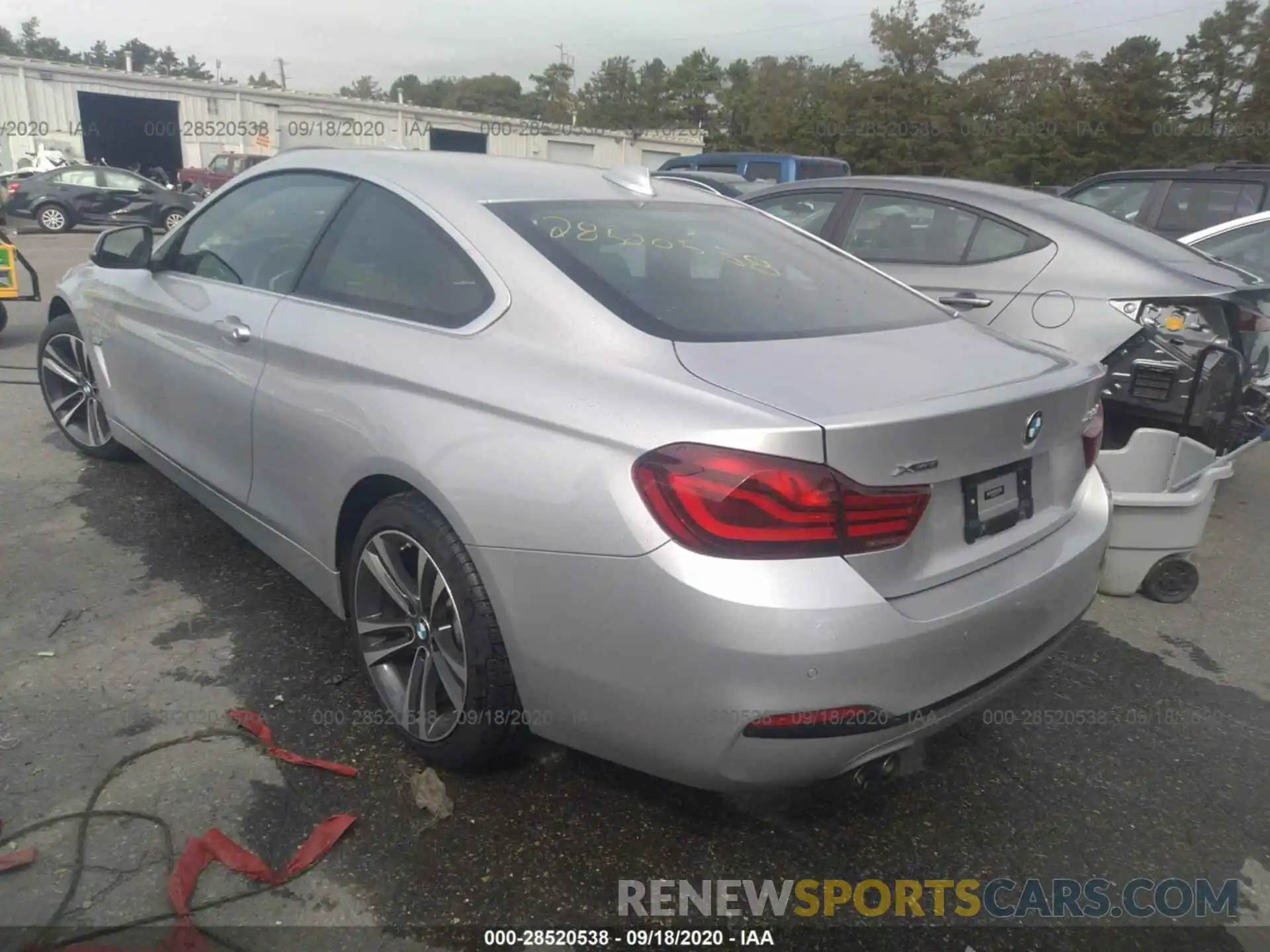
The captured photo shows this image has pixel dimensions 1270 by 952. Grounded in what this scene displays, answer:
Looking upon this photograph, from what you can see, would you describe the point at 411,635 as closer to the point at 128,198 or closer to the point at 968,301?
the point at 968,301

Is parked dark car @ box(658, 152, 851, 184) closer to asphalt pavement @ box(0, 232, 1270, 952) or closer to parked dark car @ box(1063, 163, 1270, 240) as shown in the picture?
parked dark car @ box(1063, 163, 1270, 240)

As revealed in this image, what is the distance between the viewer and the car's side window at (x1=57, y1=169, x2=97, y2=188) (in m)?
19.4

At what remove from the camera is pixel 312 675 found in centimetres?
293

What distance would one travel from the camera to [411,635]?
251 centimetres

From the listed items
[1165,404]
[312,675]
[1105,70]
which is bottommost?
[312,675]

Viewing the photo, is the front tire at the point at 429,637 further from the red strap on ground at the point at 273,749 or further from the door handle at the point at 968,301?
the door handle at the point at 968,301

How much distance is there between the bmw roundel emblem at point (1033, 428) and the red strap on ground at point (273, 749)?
6.13ft

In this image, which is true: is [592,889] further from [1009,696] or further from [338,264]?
[338,264]

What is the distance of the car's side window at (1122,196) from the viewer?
8281 millimetres

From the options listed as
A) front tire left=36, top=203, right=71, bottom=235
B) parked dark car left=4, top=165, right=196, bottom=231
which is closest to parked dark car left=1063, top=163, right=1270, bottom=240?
parked dark car left=4, top=165, right=196, bottom=231

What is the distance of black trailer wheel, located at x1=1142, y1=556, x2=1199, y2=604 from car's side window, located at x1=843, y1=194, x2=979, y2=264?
6.92 feet

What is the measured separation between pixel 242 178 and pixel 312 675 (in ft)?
6.28

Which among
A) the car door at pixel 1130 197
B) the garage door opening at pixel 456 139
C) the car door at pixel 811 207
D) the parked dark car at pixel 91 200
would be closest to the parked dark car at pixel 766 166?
the car door at pixel 1130 197

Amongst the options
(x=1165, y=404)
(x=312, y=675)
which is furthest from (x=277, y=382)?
(x=1165, y=404)
